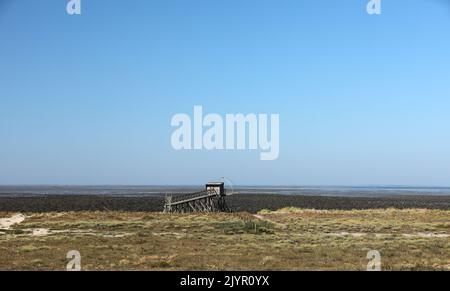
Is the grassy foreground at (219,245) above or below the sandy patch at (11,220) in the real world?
above

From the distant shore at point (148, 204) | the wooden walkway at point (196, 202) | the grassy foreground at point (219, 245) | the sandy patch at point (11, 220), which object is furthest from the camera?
the distant shore at point (148, 204)

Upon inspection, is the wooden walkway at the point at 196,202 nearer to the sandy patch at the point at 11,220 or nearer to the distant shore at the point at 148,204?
the distant shore at the point at 148,204

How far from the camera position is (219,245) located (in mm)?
24234

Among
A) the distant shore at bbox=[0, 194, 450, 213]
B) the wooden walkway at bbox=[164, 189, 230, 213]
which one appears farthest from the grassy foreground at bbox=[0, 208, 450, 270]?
the distant shore at bbox=[0, 194, 450, 213]

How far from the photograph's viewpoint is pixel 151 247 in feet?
76.7

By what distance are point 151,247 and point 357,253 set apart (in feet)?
33.1

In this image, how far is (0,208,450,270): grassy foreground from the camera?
18.8 meters

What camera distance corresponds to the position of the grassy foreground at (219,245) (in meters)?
18.8

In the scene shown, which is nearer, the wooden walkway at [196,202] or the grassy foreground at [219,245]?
the grassy foreground at [219,245]

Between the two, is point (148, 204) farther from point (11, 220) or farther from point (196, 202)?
point (11, 220)

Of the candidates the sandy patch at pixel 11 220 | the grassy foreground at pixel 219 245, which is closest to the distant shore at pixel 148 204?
the sandy patch at pixel 11 220

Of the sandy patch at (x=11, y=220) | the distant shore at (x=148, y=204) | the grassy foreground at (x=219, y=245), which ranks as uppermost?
the grassy foreground at (x=219, y=245)
